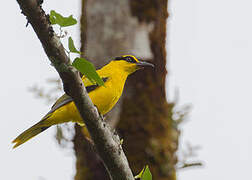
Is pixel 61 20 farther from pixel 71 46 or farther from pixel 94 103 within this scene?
pixel 94 103

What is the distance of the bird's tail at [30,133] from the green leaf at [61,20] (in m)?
2.09

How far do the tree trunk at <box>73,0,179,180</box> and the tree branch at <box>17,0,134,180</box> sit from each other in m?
2.77

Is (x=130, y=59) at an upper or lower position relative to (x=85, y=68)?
lower

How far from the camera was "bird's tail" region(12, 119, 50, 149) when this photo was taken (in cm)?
387

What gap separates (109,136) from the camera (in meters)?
2.54

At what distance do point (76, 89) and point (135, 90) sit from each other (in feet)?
12.1

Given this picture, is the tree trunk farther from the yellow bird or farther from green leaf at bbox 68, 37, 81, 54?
green leaf at bbox 68, 37, 81, 54

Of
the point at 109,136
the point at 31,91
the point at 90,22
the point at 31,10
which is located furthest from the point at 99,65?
the point at 31,10

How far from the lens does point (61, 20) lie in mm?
1989

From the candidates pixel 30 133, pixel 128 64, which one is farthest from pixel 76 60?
pixel 128 64

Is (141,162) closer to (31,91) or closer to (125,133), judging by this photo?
(125,133)

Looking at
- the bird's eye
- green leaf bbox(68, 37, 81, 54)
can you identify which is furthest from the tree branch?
the bird's eye

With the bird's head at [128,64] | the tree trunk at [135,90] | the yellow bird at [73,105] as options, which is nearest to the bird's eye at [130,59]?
the bird's head at [128,64]

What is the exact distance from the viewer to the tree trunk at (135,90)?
548 centimetres
